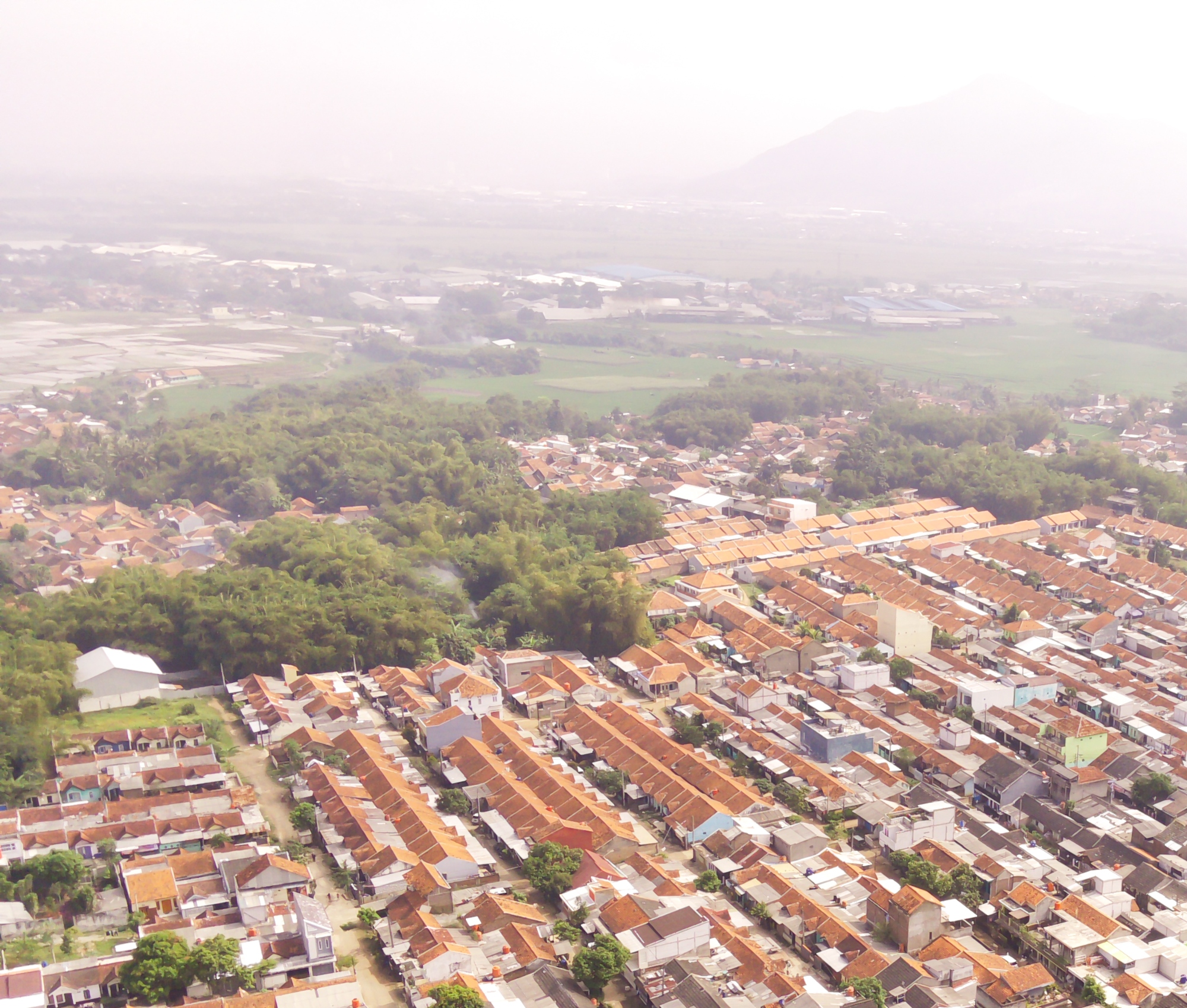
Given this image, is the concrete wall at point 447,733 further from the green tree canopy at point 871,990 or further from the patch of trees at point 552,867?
the green tree canopy at point 871,990

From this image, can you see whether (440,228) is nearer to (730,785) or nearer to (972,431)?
(972,431)

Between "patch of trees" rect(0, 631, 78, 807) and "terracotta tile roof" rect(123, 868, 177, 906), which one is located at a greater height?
"patch of trees" rect(0, 631, 78, 807)

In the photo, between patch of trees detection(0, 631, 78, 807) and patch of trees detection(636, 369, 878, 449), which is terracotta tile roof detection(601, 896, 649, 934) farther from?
patch of trees detection(636, 369, 878, 449)

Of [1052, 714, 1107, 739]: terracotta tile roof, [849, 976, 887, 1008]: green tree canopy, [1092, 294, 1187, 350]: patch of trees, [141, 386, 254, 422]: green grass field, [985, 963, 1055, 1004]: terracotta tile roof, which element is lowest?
[141, 386, 254, 422]: green grass field

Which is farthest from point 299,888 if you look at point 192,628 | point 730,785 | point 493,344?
point 493,344

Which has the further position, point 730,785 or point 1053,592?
point 1053,592

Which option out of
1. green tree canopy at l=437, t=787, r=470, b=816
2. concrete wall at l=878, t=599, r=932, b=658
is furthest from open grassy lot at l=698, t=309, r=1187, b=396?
green tree canopy at l=437, t=787, r=470, b=816
